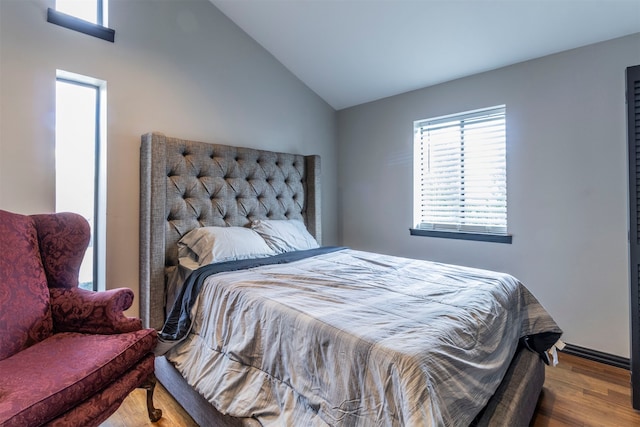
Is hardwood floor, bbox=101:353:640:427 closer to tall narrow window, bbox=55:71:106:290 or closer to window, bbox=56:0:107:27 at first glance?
tall narrow window, bbox=55:71:106:290

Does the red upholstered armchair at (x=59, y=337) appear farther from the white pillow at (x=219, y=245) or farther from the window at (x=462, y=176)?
the window at (x=462, y=176)

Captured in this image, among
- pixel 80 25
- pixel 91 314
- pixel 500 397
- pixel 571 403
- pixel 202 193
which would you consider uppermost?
pixel 80 25

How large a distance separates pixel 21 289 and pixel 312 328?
128 centimetres

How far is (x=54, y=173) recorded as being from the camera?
1857mm

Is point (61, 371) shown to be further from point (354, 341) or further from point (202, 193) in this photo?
point (202, 193)

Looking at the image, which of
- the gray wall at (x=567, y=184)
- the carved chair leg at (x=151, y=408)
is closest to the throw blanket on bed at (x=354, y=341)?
the carved chair leg at (x=151, y=408)

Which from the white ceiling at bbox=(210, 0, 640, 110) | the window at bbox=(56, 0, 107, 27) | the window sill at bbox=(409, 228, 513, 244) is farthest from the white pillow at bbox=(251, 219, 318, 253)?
the window at bbox=(56, 0, 107, 27)

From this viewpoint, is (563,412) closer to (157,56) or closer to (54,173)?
(54,173)

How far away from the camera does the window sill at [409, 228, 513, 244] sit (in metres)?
2.49

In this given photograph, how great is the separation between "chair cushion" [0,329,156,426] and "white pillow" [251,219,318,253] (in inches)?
43.0

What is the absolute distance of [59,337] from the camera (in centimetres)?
141

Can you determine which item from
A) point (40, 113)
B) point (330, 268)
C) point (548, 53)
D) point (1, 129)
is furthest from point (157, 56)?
point (548, 53)

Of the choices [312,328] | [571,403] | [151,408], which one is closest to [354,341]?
[312,328]

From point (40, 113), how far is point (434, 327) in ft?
7.33
